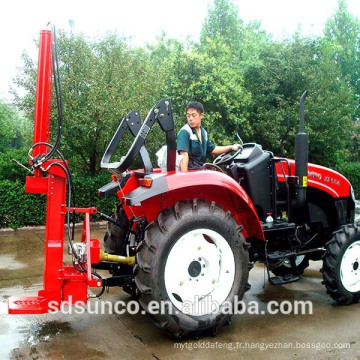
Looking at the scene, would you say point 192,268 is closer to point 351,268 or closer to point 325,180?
point 351,268

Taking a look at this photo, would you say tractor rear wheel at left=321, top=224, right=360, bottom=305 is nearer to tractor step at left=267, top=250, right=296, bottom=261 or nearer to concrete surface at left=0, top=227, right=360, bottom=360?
concrete surface at left=0, top=227, right=360, bottom=360

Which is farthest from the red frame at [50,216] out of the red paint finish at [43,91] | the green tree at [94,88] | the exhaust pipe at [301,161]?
the green tree at [94,88]

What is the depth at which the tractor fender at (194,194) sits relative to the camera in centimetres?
372

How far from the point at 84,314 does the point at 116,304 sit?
0.43 metres

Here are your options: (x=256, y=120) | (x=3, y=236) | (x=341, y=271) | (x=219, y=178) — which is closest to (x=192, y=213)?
(x=219, y=178)

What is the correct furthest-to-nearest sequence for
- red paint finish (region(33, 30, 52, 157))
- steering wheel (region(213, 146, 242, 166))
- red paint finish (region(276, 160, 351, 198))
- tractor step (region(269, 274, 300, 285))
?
red paint finish (region(276, 160, 351, 198)) < steering wheel (region(213, 146, 242, 166)) < tractor step (region(269, 274, 300, 285)) < red paint finish (region(33, 30, 52, 157))

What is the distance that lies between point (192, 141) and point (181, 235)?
3.67ft

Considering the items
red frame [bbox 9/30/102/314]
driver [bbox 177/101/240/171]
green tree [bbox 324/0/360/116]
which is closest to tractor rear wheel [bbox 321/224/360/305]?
driver [bbox 177/101/240/171]

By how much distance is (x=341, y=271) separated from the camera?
15.6ft

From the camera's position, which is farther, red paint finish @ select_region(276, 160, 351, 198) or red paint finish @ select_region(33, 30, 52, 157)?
red paint finish @ select_region(276, 160, 351, 198)

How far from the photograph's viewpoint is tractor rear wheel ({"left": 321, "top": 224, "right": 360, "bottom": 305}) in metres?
4.71

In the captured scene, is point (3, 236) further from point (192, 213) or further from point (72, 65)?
point (192, 213)

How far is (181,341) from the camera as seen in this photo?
3840 mm

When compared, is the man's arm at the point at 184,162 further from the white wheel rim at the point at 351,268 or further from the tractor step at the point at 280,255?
the white wheel rim at the point at 351,268
